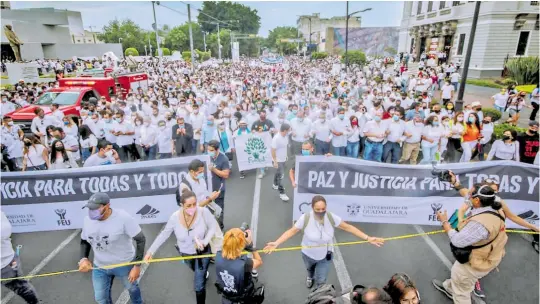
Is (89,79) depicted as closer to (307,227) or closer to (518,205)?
(307,227)

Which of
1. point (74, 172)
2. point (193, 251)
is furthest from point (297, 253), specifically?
point (74, 172)

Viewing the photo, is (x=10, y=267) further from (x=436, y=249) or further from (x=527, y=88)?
(x=527, y=88)

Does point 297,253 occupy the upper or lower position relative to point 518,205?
lower

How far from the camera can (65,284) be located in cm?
470

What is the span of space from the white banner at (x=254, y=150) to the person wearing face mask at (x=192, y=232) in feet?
14.7

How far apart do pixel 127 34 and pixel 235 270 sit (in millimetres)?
99331

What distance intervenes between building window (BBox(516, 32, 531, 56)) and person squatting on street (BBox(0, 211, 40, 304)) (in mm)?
35265

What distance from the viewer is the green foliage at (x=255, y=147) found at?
8.16 m

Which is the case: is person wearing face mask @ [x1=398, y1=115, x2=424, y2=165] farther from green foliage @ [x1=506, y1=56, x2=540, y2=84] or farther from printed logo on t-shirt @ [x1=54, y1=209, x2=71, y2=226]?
green foliage @ [x1=506, y1=56, x2=540, y2=84]

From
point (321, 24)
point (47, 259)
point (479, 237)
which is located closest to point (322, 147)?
point (479, 237)

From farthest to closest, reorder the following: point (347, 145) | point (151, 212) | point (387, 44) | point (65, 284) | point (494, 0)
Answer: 1. point (387, 44)
2. point (494, 0)
3. point (347, 145)
4. point (151, 212)
5. point (65, 284)

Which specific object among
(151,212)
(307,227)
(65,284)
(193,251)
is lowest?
(65,284)

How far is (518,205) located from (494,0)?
2762 centimetres

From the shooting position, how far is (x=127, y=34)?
88.4 metres
